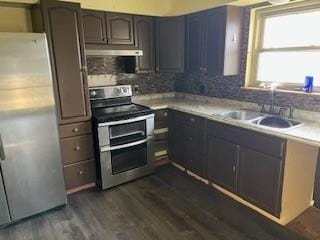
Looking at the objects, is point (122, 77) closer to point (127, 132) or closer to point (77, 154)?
point (127, 132)

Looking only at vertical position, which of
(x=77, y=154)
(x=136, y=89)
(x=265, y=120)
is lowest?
(x=77, y=154)

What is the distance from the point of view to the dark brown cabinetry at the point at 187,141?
287 cm

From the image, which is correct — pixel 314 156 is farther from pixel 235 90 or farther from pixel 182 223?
pixel 182 223

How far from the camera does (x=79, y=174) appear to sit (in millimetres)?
2773

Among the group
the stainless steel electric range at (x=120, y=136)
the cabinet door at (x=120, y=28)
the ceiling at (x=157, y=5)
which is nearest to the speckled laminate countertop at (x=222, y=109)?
the stainless steel electric range at (x=120, y=136)

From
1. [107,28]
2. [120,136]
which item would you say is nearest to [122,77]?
[107,28]

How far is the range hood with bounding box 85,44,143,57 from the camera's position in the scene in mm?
2738

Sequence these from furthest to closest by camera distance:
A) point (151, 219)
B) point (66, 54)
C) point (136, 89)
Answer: point (136, 89) → point (66, 54) → point (151, 219)

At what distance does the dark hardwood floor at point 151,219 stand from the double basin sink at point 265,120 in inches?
34.6

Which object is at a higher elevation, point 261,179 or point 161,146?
point 261,179

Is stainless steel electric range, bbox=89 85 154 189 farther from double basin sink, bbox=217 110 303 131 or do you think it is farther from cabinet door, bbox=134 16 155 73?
double basin sink, bbox=217 110 303 131

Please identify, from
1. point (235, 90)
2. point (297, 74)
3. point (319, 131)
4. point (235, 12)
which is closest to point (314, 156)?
point (319, 131)

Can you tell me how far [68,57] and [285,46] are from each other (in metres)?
2.27

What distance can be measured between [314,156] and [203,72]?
1.53m
